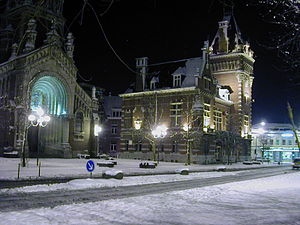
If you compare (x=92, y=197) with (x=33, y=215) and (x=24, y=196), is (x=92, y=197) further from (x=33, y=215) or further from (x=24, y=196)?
(x=33, y=215)

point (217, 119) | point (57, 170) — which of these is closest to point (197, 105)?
point (217, 119)

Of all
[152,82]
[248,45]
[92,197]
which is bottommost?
[92,197]

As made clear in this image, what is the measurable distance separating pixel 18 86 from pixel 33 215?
3602 cm

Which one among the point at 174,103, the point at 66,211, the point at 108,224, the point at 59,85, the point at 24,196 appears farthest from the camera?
the point at 174,103

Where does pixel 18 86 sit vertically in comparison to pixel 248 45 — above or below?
below

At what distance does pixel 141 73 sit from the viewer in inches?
2282

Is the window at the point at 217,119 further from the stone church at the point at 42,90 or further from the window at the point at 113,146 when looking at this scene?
the window at the point at 113,146

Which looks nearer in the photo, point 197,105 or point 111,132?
point 197,105

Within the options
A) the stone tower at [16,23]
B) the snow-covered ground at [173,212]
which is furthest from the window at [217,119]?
the snow-covered ground at [173,212]

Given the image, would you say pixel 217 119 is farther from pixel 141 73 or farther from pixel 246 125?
pixel 141 73

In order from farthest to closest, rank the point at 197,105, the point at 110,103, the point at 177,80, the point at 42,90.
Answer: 1. the point at 110,103
2. the point at 177,80
3. the point at 42,90
4. the point at 197,105

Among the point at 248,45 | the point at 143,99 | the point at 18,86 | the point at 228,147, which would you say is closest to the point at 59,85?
the point at 18,86

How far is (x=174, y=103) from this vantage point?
173 feet

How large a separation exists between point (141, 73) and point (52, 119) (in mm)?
16597
